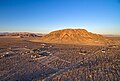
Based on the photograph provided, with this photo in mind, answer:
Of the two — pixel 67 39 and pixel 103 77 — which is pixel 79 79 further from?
pixel 67 39

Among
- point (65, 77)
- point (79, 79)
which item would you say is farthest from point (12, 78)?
point (79, 79)

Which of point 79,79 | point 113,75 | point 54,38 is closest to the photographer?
point 79,79

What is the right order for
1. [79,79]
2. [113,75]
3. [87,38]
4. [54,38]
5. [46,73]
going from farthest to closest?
[54,38], [87,38], [46,73], [113,75], [79,79]

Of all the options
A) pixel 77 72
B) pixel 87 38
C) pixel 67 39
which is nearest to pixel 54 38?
pixel 67 39

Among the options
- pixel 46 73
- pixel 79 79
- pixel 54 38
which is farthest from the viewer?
pixel 54 38

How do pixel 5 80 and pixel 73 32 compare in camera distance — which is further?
pixel 73 32

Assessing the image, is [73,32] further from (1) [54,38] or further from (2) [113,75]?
(2) [113,75]

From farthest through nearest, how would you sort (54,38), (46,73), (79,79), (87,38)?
(54,38)
(87,38)
(46,73)
(79,79)

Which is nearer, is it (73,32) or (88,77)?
(88,77)

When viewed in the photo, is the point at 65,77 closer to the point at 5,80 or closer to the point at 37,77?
the point at 37,77
